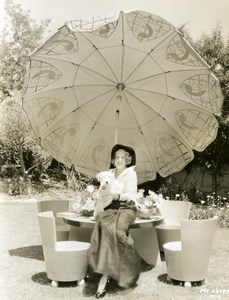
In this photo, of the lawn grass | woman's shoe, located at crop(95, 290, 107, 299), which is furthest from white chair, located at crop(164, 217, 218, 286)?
woman's shoe, located at crop(95, 290, 107, 299)

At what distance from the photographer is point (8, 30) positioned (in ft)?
82.9

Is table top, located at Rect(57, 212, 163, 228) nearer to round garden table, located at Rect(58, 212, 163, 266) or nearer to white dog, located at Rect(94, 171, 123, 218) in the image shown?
round garden table, located at Rect(58, 212, 163, 266)

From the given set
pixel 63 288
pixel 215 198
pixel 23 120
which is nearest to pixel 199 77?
pixel 63 288

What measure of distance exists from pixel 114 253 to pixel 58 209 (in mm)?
2320

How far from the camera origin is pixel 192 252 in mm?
4840

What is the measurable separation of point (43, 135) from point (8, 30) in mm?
20782

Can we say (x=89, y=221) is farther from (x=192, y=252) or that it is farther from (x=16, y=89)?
(x=16, y=89)

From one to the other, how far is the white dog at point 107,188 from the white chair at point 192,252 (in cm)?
88

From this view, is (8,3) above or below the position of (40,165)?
above

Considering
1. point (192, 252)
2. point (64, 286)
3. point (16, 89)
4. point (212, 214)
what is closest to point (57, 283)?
point (64, 286)

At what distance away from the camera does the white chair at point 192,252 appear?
4797 mm

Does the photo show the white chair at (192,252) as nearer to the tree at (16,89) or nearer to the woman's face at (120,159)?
the woman's face at (120,159)

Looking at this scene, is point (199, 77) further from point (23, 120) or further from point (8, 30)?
point (8, 30)

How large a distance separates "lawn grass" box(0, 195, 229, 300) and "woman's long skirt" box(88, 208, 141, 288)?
0.24 m
